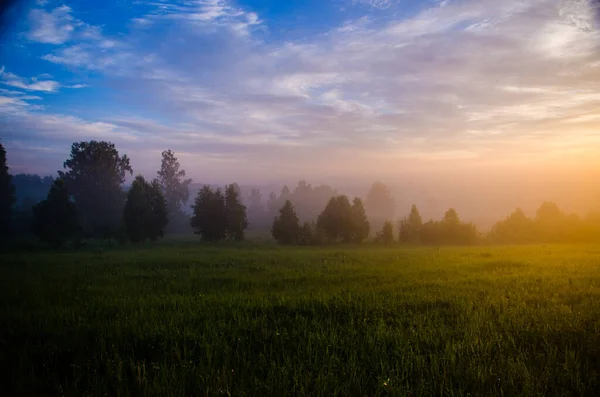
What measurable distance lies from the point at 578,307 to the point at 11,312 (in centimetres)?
1377

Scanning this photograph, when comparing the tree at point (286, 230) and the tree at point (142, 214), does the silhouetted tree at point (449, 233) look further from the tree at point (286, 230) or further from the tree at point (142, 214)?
the tree at point (142, 214)

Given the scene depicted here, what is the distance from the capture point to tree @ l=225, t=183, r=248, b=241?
182 ft

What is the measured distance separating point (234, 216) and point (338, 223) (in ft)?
64.6

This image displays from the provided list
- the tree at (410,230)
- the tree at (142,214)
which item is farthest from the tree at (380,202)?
the tree at (142,214)

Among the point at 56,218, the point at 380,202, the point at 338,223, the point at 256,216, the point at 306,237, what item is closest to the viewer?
the point at 56,218

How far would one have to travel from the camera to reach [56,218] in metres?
41.4

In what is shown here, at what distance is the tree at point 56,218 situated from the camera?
40.7m

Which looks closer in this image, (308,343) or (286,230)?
(308,343)

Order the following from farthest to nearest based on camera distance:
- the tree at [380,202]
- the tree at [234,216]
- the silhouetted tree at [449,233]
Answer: the tree at [380,202], the silhouetted tree at [449,233], the tree at [234,216]

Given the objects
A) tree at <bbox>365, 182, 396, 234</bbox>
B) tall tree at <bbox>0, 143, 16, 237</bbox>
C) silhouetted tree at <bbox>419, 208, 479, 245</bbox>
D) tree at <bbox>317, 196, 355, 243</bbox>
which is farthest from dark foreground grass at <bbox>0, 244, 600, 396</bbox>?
tree at <bbox>365, 182, 396, 234</bbox>

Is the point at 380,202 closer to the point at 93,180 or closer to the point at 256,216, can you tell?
the point at 256,216

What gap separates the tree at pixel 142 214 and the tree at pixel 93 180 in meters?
20.7

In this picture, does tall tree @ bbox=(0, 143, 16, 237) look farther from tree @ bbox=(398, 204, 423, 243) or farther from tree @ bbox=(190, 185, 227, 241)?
tree @ bbox=(398, 204, 423, 243)

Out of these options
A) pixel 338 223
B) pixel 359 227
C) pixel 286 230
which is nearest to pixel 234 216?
pixel 286 230
